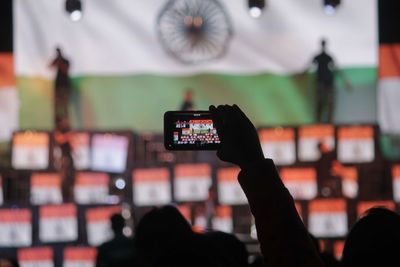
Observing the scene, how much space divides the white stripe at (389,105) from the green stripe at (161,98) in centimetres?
20

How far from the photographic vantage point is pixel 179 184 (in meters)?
9.22

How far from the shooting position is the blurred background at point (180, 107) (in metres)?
9.11

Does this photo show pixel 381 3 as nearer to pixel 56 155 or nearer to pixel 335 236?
pixel 335 236

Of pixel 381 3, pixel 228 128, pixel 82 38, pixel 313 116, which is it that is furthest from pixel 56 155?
pixel 228 128

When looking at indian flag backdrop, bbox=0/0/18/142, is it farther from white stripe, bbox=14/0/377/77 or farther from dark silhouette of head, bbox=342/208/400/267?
dark silhouette of head, bbox=342/208/400/267

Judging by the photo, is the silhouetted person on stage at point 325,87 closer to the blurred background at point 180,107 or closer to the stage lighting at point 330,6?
the blurred background at point 180,107

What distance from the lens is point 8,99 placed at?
30.7ft

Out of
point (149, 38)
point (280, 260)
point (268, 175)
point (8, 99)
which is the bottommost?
point (280, 260)

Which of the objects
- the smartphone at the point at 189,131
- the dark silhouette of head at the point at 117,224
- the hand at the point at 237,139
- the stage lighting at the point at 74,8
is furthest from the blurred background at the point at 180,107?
the hand at the point at 237,139

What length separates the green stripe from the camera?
934cm

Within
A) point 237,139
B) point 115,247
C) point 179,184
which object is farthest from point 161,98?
point 237,139

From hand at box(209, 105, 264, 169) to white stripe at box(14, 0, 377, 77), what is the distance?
7.93m

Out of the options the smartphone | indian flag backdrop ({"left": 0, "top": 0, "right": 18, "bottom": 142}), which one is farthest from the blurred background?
the smartphone

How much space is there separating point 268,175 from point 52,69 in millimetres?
8192
